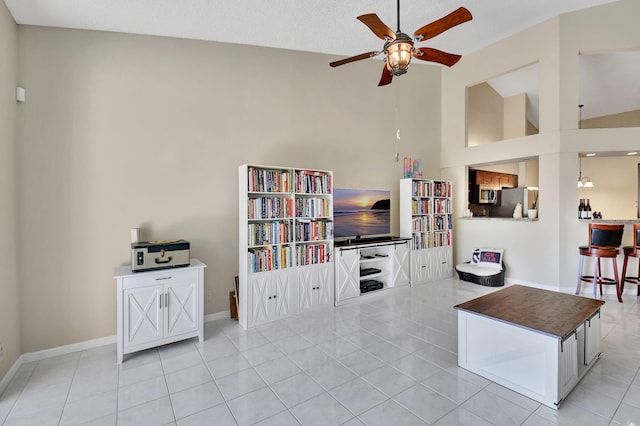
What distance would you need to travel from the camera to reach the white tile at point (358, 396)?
2080 millimetres

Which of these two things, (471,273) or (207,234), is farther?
(471,273)

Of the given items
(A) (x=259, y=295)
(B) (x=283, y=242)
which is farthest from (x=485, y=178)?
(A) (x=259, y=295)

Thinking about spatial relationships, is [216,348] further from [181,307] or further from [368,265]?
[368,265]

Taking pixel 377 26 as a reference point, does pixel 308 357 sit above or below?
below

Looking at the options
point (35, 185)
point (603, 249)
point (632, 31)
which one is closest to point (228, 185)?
point (35, 185)

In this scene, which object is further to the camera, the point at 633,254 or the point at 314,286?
the point at 633,254

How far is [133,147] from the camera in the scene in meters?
3.19

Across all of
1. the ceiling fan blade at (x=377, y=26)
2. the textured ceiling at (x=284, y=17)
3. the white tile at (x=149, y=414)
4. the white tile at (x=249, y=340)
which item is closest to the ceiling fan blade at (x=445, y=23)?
the ceiling fan blade at (x=377, y=26)

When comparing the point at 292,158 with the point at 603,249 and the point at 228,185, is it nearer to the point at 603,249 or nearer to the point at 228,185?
the point at 228,185

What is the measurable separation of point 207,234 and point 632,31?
649cm

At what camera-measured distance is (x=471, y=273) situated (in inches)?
205

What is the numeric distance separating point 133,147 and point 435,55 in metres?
3.11

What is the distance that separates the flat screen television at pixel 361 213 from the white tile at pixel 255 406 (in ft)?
8.43

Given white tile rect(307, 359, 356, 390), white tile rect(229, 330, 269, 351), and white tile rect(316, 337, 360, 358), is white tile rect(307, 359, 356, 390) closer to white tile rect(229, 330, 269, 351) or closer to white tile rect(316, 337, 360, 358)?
white tile rect(316, 337, 360, 358)
